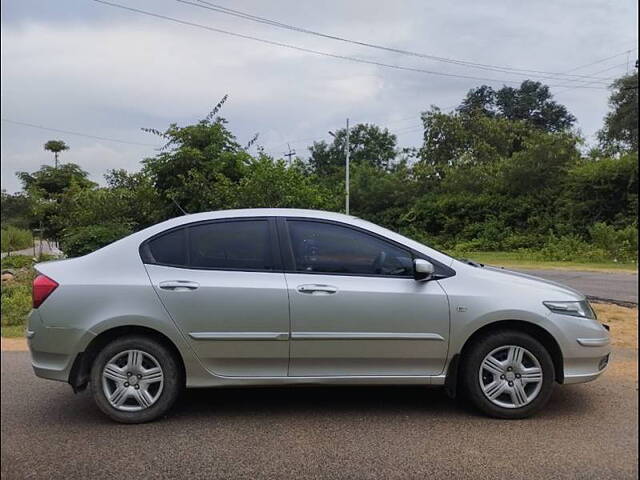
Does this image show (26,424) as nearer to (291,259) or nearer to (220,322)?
(220,322)

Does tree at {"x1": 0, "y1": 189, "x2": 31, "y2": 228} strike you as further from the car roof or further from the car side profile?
the car roof

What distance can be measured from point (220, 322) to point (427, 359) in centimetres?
138

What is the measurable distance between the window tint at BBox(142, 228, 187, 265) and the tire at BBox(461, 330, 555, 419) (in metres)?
2.05

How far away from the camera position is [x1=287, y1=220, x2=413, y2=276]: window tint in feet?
12.8

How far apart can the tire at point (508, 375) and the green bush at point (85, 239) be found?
3.05 m

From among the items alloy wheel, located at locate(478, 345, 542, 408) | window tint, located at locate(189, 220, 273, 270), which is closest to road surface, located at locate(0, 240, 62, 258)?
window tint, located at locate(189, 220, 273, 270)

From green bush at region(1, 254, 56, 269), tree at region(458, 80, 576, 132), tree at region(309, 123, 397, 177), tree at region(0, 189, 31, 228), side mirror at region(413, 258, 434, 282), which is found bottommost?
side mirror at region(413, 258, 434, 282)

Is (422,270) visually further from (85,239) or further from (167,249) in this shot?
(85,239)

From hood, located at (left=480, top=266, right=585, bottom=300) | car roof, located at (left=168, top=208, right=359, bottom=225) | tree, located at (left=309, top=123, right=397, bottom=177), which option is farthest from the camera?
tree, located at (left=309, top=123, right=397, bottom=177)

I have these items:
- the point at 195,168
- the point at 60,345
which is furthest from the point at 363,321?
the point at 195,168

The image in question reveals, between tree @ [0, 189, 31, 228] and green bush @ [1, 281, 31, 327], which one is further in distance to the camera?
green bush @ [1, 281, 31, 327]

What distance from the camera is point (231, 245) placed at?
3.95m

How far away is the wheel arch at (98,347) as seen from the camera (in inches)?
142

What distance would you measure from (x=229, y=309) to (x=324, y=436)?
98 centimetres
